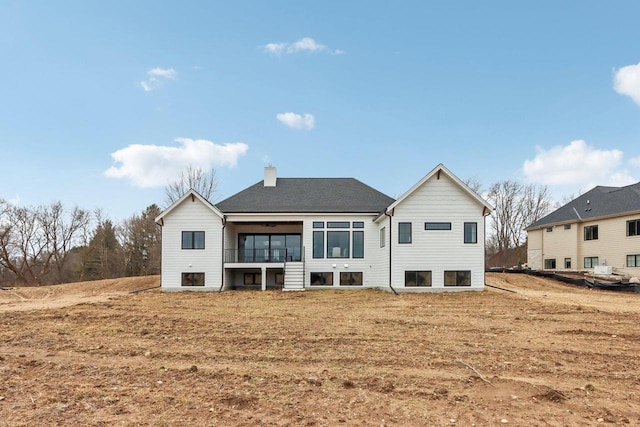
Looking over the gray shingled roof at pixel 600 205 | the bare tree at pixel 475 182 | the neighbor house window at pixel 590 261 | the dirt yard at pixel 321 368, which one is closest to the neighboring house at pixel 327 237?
the dirt yard at pixel 321 368

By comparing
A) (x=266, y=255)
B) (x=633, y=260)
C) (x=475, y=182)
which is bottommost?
(x=633, y=260)

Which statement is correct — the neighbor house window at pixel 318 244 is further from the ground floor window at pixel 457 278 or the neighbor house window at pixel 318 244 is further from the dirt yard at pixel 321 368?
the dirt yard at pixel 321 368

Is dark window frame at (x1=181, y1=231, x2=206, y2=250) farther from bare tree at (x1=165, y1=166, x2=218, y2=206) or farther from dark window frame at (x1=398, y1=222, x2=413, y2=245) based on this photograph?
bare tree at (x1=165, y1=166, x2=218, y2=206)

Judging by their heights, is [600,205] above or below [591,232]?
above

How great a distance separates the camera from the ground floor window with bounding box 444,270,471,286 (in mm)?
19469

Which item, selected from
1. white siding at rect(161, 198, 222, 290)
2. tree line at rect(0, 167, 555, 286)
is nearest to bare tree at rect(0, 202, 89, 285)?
tree line at rect(0, 167, 555, 286)

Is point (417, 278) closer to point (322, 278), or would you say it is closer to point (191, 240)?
point (322, 278)

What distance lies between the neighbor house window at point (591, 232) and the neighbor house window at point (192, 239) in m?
27.7

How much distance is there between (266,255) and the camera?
24.5 meters

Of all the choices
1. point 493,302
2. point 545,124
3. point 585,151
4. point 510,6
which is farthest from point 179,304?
point 585,151

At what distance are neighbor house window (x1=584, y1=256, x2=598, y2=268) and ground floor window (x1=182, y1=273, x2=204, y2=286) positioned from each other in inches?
1076

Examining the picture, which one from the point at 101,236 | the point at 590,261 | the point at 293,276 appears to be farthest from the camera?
the point at 101,236

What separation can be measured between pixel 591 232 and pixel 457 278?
17027mm

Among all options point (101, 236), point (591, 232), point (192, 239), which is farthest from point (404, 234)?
point (101, 236)
